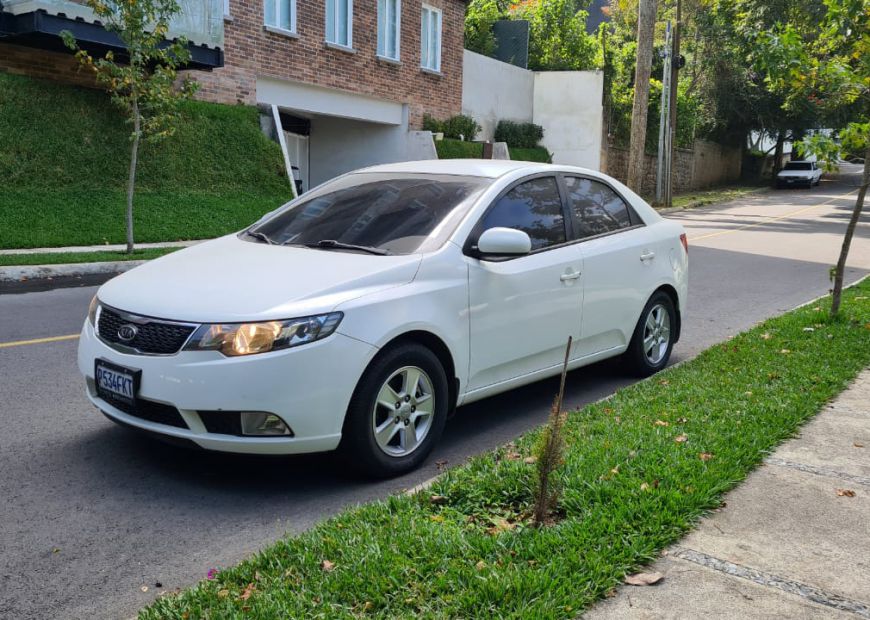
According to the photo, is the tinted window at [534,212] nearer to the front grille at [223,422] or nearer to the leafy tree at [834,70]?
the front grille at [223,422]

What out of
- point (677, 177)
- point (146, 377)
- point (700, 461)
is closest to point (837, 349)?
point (700, 461)

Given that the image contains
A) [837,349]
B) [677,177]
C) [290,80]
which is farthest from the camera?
[677,177]

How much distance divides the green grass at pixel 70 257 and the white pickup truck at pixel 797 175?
42.8 meters

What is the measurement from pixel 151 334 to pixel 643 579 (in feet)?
8.31

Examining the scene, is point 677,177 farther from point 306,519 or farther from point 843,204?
point 306,519

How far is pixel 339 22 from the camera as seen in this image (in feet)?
72.3

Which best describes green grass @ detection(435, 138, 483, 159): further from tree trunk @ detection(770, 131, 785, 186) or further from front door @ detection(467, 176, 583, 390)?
tree trunk @ detection(770, 131, 785, 186)

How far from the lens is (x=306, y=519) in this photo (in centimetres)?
403

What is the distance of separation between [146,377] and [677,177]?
4132cm

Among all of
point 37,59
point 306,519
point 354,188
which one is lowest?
point 306,519

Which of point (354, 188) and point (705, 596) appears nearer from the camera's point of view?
point (705, 596)

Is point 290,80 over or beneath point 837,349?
over

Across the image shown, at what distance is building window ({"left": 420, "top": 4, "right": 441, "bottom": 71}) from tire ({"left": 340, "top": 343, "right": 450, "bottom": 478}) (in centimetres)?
2196

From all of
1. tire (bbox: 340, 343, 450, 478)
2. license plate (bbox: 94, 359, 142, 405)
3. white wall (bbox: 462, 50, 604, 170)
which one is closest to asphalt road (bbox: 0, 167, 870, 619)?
tire (bbox: 340, 343, 450, 478)
